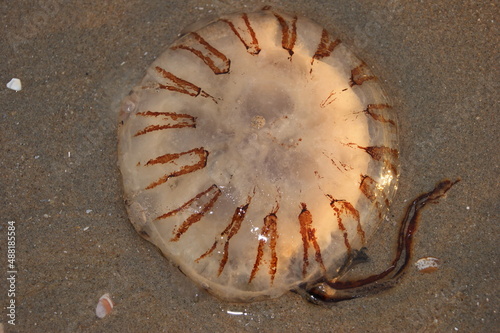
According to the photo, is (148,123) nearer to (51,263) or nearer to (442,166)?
(51,263)

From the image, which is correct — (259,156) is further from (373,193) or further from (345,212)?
(373,193)

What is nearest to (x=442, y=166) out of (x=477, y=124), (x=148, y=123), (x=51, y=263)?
(x=477, y=124)

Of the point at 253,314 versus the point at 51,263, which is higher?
the point at 253,314

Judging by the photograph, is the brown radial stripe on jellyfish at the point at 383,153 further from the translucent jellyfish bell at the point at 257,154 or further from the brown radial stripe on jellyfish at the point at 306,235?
the brown radial stripe on jellyfish at the point at 306,235

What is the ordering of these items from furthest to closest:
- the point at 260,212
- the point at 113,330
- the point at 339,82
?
the point at 113,330 → the point at 339,82 → the point at 260,212

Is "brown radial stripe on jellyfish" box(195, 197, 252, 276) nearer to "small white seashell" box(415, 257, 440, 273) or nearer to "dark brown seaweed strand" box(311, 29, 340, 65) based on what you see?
"dark brown seaweed strand" box(311, 29, 340, 65)

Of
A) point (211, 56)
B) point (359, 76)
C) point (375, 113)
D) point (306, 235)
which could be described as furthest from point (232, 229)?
point (359, 76)
